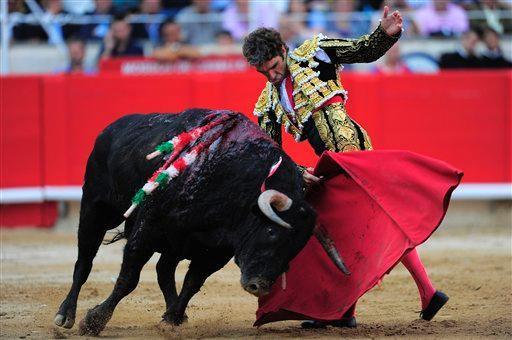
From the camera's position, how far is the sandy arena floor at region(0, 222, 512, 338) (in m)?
5.14

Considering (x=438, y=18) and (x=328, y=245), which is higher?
(x=328, y=245)

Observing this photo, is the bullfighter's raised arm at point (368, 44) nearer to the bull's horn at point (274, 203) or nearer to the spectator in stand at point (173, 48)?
the bull's horn at point (274, 203)

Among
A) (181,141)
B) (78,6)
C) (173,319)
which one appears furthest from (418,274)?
(78,6)

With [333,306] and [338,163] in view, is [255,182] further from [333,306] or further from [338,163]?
[333,306]

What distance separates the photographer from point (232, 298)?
6.35m

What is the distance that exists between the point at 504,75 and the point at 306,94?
4.92 m

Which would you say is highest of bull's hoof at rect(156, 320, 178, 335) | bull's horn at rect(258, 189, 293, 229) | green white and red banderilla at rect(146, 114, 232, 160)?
green white and red banderilla at rect(146, 114, 232, 160)

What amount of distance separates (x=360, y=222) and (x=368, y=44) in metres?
0.85

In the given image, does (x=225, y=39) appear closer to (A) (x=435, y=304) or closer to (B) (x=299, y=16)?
(B) (x=299, y=16)

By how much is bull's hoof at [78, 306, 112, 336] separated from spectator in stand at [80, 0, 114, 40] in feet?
19.3

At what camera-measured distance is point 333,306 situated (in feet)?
16.6

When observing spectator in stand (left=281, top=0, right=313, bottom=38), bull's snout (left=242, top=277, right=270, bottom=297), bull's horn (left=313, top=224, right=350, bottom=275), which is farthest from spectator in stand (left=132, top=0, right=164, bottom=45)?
bull's snout (left=242, top=277, right=270, bottom=297)

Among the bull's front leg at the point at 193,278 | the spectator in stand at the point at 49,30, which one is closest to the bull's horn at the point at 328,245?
the bull's front leg at the point at 193,278

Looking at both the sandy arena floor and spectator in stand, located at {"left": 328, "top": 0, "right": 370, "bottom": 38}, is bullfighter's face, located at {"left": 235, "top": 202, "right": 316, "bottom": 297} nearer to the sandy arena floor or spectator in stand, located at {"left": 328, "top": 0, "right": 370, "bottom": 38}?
the sandy arena floor
